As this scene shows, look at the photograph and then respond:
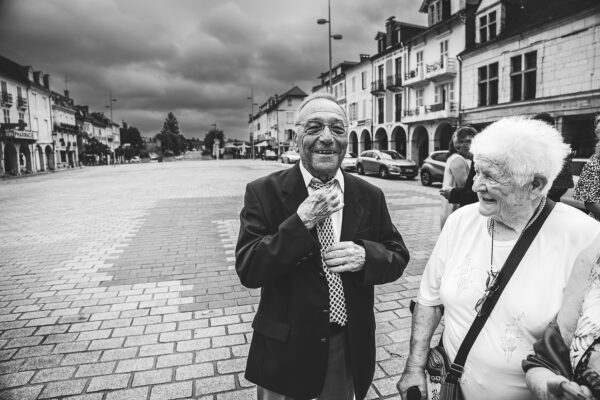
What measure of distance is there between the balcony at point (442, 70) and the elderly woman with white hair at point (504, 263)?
26053 mm

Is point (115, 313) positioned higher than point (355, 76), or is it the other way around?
point (355, 76)

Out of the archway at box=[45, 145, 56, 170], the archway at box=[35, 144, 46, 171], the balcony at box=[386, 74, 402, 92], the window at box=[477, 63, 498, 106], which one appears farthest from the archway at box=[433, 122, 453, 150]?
the archway at box=[45, 145, 56, 170]

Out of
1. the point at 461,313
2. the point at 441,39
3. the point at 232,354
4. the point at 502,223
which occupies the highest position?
the point at 441,39

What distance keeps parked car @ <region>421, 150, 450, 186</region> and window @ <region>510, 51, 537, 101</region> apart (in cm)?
622

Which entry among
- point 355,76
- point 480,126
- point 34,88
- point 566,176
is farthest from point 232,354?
point 34,88

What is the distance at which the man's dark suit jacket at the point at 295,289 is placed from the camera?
1.62 metres

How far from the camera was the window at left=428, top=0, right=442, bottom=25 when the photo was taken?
1038 inches

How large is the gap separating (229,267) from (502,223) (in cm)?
471

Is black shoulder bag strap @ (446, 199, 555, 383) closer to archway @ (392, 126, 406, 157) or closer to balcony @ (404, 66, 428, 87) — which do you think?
balcony @ (404, 66, 428, 87)

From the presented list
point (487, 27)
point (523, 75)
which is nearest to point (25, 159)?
point (487, 27)

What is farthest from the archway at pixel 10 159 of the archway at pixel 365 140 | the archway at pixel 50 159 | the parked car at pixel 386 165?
the parked car at pixel 386 165

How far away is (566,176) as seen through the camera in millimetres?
4059

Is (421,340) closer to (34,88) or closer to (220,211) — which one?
(220,211)

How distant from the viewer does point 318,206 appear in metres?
1.58
